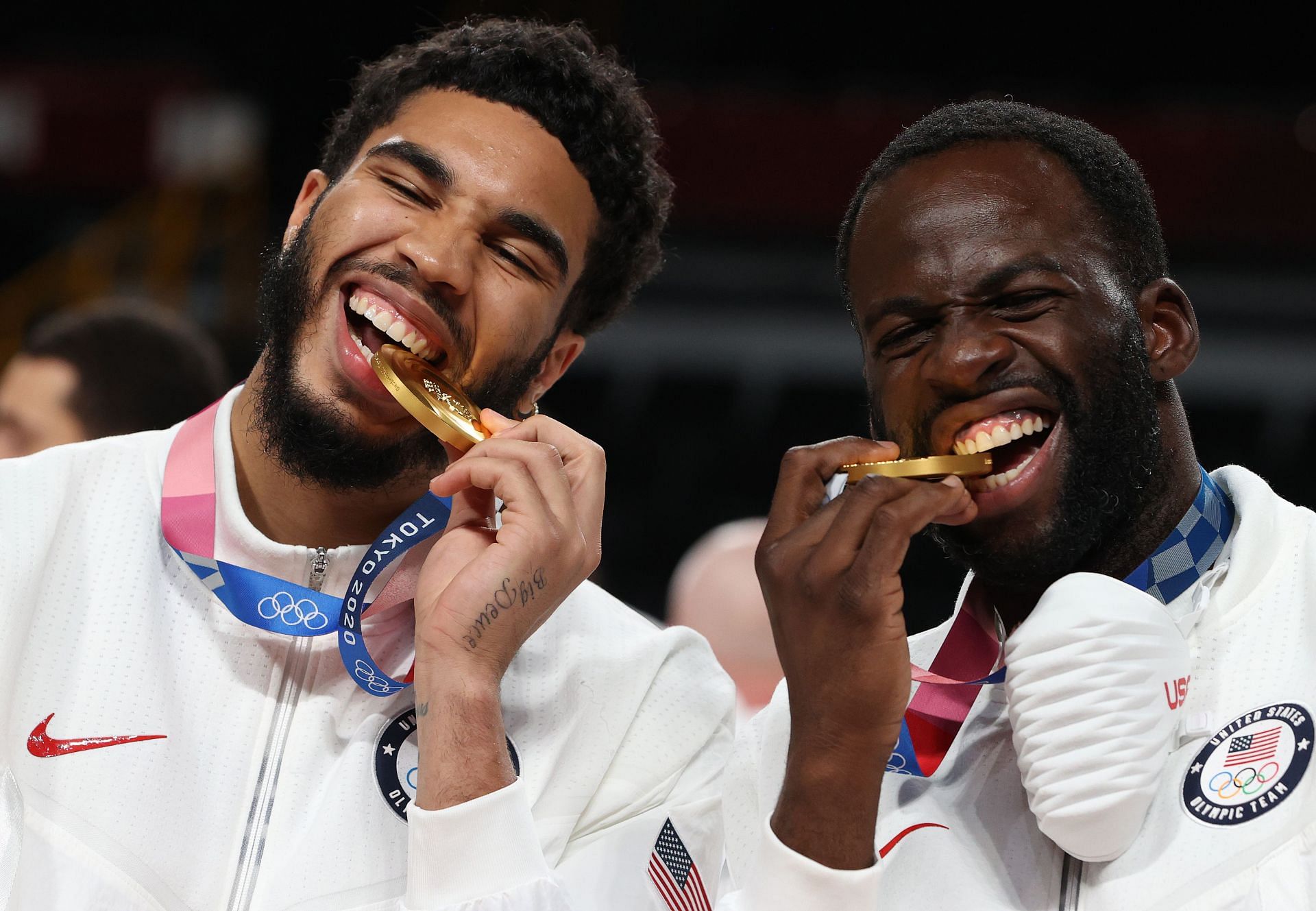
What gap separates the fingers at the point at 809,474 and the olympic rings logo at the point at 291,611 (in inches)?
28.8

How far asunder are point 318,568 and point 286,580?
0.06m

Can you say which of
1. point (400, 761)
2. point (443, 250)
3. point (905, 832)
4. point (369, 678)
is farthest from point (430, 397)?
point (905, 832)

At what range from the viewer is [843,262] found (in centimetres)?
246

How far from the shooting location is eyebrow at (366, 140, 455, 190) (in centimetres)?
254

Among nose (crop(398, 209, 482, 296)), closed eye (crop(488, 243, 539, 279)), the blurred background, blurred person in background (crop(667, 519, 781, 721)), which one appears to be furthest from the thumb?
the blurred background

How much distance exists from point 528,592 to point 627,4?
8921 millimetres

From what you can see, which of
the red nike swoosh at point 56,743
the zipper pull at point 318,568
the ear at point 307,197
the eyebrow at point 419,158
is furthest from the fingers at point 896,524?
the ear at point 307,197

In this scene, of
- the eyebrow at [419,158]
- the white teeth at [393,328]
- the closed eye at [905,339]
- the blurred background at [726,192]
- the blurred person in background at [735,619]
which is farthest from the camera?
the blurred background at [726,192]

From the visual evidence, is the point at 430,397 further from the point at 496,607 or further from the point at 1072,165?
the point at 1072,165

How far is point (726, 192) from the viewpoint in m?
9.84

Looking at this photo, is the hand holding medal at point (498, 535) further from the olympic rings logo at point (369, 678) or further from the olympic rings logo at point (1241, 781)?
the olympic rings logo at point (1241, 781)

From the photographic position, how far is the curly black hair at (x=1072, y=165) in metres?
2.29

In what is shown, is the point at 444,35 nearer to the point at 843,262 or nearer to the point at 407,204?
the point at 407,204

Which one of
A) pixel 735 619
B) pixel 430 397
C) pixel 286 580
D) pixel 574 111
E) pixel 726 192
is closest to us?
pixel 430 397
